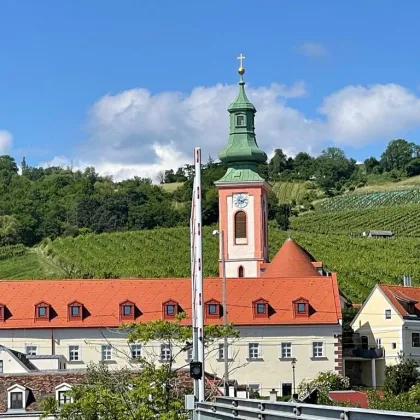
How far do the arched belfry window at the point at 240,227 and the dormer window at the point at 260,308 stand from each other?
14.4m

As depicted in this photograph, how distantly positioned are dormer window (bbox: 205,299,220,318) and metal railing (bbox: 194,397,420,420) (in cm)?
4395

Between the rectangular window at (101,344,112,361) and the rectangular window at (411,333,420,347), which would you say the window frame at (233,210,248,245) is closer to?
the rectangular window at (411,333,420,347)

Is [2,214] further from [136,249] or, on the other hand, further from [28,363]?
[28,363]

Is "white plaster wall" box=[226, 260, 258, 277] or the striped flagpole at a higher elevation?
"white plaster wall" box=[226, 260, 258, 277]

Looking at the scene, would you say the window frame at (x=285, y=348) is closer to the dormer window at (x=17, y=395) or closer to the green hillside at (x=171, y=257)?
the dormer window at (x=17, y=395)

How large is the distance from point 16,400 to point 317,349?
22071 mm

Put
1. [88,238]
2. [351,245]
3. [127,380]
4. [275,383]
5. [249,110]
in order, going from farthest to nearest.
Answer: [88,238]
[351,245]
[249,110]
[275,383]
[127,380]

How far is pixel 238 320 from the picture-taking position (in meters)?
70.3

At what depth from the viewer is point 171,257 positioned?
113438mm

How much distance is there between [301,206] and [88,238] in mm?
62944

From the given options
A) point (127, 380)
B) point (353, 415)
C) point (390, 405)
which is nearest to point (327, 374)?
point (390, 405)

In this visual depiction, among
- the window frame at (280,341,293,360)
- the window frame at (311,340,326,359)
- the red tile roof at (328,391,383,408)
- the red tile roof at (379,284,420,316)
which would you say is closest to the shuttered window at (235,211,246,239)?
Result: the red tile roof at (379,284,420,316)

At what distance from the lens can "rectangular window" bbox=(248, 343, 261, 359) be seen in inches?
2721

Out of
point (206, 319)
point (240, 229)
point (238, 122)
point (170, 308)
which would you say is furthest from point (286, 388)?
point (238, 122)
